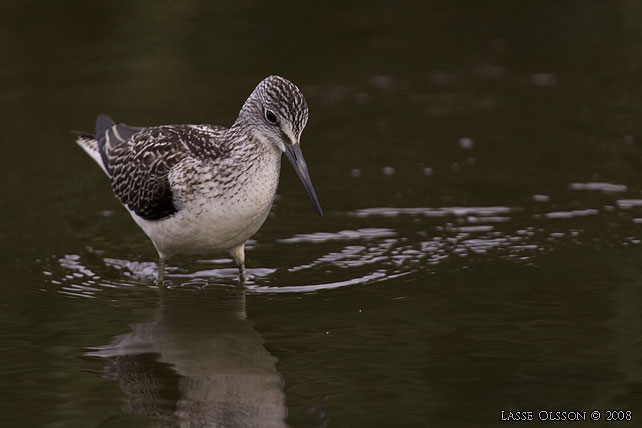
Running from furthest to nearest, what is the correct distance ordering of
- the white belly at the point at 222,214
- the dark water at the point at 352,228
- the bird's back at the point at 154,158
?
the bird's back at the point at 154,158, the white belly at the point at 222,214, the dark water at the point at 352,228

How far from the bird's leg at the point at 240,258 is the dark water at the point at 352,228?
0.41 ft

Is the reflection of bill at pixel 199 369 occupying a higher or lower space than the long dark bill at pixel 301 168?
lower

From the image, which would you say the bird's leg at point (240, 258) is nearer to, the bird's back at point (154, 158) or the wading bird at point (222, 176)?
the wading bird at point (222, 176)

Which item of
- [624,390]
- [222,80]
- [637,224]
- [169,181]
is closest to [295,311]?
[169,181]

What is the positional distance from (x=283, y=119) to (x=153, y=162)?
53.9 inches

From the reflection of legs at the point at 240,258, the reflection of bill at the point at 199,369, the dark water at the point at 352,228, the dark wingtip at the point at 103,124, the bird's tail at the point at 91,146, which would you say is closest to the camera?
the reflection of bill at the point at 199,369

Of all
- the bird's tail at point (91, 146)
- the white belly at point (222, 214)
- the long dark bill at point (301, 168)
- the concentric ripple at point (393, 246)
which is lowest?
the concentric ripple at point (393, 246)

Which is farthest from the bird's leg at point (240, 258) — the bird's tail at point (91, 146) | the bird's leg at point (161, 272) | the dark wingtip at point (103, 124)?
the dark wingtip at point (103, 124)

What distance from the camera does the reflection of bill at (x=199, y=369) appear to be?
635 centimetres

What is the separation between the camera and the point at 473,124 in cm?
1195

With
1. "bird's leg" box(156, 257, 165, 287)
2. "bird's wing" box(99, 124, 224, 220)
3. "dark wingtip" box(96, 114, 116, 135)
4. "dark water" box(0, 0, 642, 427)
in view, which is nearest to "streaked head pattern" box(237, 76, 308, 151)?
"bird's wing" box(99, 124, 224, 220)

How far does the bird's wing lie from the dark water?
560 millimetres

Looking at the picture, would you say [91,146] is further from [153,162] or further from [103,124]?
[153,162]

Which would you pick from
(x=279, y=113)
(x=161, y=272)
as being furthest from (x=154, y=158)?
(x=279, y=113)
